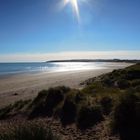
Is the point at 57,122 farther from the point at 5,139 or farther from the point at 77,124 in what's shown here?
the point at 5,139

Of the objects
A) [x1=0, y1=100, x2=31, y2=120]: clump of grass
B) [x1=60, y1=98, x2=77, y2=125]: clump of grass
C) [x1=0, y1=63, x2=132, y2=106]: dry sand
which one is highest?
[x1=60, y1=98, x2=77, y2=125]: clump of grass

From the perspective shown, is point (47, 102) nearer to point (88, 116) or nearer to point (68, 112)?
point (68, 112)

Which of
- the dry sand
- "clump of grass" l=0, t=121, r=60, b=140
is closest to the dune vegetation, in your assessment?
"clump of grass" l=0, t=121, r=60, b=140

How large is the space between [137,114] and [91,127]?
1.45 meters

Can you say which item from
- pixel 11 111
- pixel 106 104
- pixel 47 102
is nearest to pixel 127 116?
pixel 106 104

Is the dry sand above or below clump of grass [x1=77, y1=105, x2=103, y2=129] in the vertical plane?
below

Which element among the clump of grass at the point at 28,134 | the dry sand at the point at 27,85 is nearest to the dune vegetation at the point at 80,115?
the clump of grass at the point at 28,134

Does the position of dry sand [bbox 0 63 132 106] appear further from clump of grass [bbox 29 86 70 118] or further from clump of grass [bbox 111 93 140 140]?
clump of grass [bbox 111 93 140 140]

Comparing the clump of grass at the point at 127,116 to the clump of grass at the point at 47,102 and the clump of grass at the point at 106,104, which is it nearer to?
the clump of grass at the point at 106,104

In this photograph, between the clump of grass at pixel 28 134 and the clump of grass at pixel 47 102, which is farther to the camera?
the clump of grass at pixel 47 102

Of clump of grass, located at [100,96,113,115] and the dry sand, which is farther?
the dry sand

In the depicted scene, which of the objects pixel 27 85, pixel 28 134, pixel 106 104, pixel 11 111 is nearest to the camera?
pixel 28 134

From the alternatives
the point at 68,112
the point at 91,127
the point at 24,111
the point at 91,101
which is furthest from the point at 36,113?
the point at 91,127

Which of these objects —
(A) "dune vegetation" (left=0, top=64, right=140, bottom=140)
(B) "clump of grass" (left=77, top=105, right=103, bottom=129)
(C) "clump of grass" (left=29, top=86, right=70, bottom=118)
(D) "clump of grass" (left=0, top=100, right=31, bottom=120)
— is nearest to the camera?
(A) "dune vegetation" (left=0, top=64, right=140, bottom=140)
